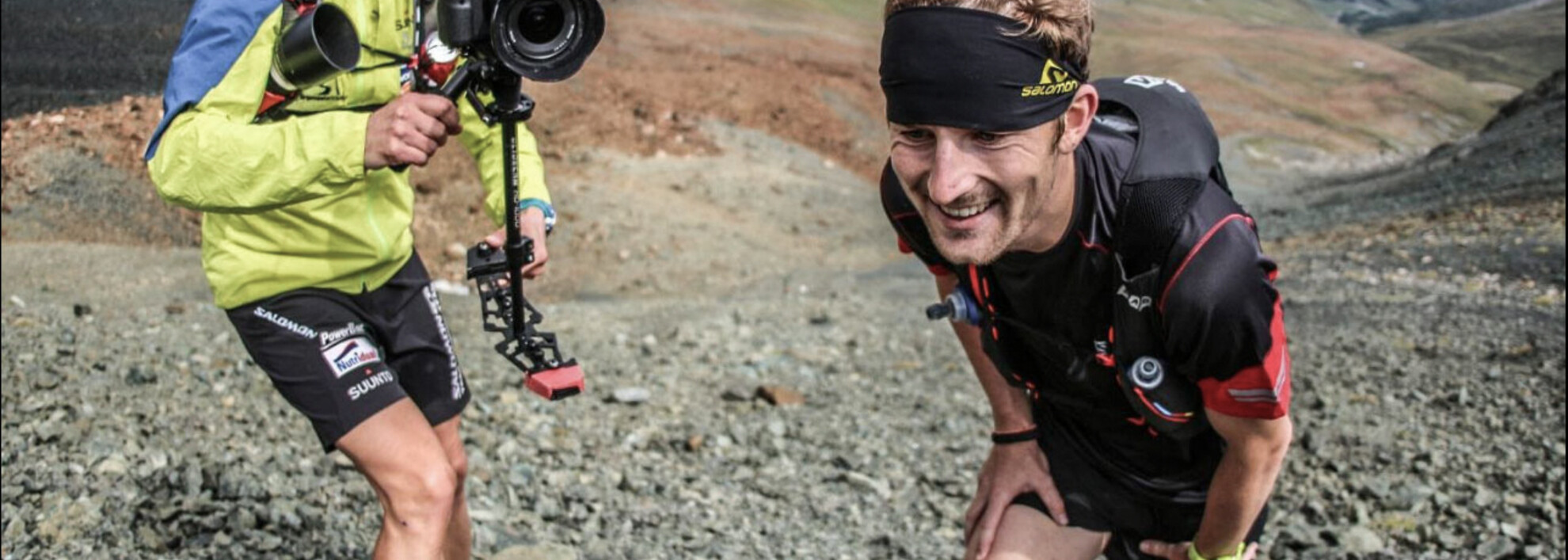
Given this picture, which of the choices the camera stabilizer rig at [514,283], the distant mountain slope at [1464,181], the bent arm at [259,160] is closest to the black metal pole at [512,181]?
the camera stabilizer rig at [514,283]

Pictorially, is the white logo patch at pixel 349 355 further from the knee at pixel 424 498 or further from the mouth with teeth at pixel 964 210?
the mouth with teeth at pixel 964 210

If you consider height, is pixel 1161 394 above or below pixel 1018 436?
above

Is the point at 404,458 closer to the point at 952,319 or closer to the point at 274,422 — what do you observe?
the point at 952,319

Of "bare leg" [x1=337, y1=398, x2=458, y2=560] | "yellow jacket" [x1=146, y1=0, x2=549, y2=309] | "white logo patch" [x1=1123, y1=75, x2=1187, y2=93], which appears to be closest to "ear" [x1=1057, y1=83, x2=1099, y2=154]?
"white logo patch" [x1=1123, y1=75, x2=1187, y2=93]

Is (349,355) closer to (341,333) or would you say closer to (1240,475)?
(341,333)

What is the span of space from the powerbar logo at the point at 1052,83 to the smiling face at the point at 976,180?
75mm

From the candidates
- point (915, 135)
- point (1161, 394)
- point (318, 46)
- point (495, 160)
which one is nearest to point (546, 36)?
point (318, 46)

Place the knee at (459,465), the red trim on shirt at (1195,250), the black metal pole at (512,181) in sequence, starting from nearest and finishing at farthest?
1. the red trim on shirt at (1195,250)
2. the black metal pole at (512,181)
3. the knee at (459,465)

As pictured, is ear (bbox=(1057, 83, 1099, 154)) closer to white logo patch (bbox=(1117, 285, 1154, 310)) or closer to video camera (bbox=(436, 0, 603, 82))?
white logo patch (bbox=(1117, 285, 1154, 310))

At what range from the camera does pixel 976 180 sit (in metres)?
2.76

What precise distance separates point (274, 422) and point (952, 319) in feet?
14.7

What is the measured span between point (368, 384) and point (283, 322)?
284mm

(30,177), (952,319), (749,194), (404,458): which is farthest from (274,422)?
(749,194)

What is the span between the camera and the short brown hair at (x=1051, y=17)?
2.72 m
